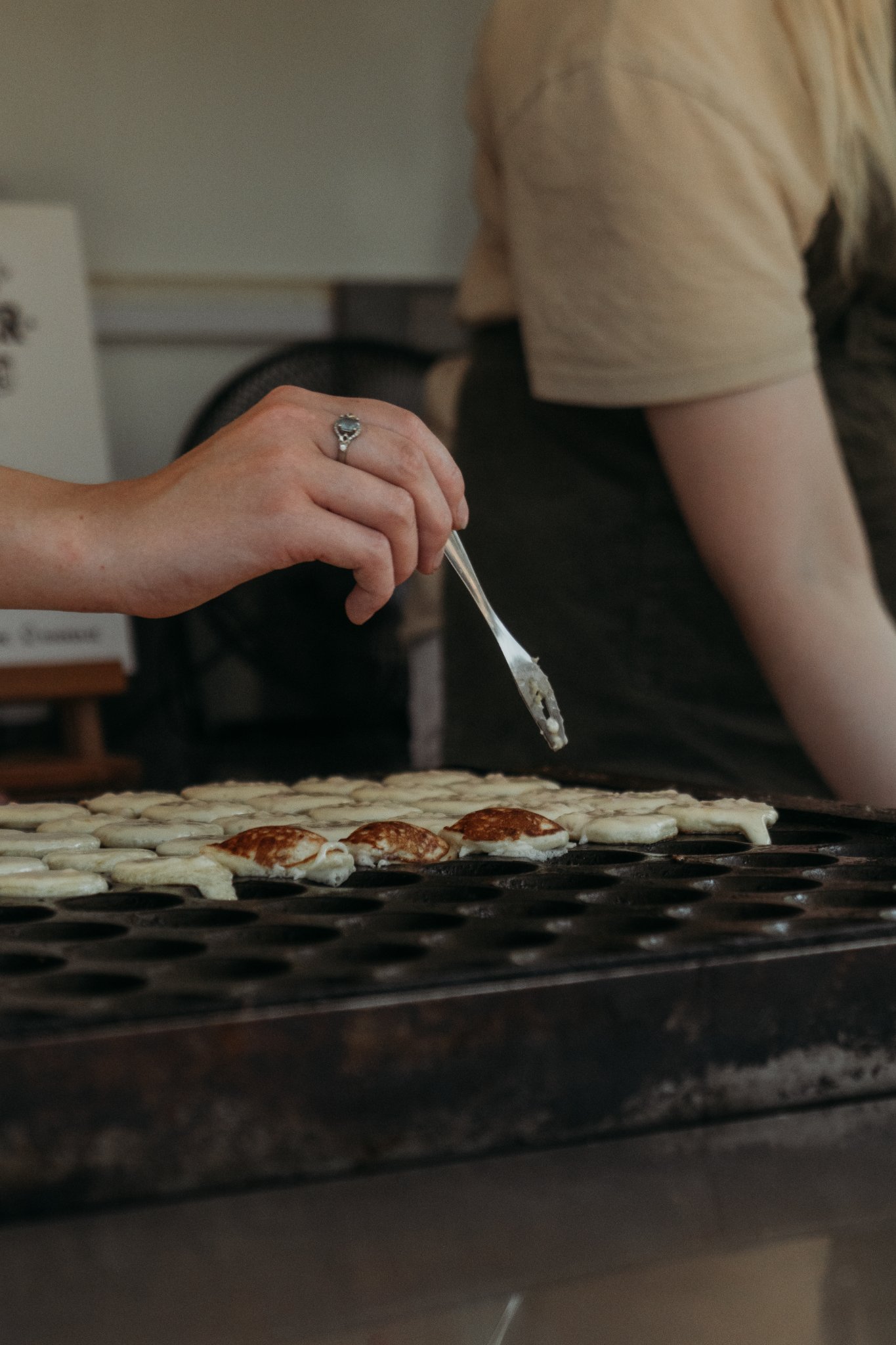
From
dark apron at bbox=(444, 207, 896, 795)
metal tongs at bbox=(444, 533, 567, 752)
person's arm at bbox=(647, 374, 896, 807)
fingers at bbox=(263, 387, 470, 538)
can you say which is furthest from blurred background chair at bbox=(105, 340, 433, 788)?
fingers at bbox=(263, 387, 470, 538)

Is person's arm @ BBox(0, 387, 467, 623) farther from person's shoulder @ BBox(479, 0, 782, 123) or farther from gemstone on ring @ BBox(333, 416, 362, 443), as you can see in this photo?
person's shoulder @ BBox(479, 0, 782, 123)

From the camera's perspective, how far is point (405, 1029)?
533 mm

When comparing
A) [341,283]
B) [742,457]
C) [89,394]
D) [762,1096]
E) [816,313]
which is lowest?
[762,1096]

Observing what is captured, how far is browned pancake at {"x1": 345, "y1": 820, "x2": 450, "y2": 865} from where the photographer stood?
83cm

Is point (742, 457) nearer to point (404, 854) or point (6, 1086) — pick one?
point (404, 854)

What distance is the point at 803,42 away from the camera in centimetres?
126

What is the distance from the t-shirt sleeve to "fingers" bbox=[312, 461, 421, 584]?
1.39ft

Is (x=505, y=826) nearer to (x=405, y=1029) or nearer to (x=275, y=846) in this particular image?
(x=275, y=846)

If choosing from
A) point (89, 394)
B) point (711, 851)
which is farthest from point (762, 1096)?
point (89, 394)

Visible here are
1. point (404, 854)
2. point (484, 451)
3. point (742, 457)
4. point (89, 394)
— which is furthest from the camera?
point (89, 394)

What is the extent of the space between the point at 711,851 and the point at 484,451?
29.3 inches

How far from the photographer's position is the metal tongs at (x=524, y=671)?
3.21 feet

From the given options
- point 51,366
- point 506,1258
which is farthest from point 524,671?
point 51,366

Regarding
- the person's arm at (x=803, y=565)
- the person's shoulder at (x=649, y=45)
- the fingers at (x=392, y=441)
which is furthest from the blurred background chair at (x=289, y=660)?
the fingers at (x=392, y=441)
